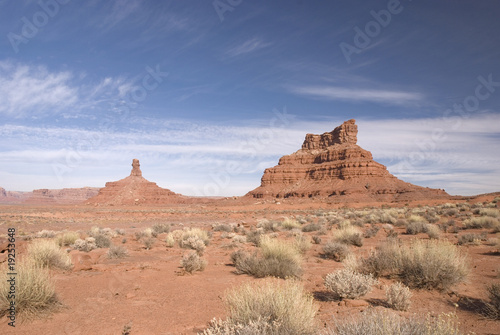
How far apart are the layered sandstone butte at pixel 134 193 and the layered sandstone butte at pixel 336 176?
3955cm

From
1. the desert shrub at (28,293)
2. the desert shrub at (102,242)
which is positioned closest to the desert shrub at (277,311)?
the desert shrub at (28,293)

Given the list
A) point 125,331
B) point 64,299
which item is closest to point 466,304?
point 125,331

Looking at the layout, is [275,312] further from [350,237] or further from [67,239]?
[67,239]

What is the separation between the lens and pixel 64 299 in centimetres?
663

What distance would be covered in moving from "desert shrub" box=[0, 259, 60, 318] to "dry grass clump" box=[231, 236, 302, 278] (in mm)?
4698

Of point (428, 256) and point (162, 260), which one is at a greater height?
point (428, 256)

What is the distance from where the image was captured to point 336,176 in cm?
8131

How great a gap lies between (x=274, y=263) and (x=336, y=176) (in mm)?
76726

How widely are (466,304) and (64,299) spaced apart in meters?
8.29

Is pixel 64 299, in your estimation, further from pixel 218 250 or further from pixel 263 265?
pixel 218 250

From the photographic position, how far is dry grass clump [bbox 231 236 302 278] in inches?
312

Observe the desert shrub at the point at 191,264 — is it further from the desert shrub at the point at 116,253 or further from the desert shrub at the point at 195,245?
the desert shrub at the point at 116,253

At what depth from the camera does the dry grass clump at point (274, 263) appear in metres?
7.93

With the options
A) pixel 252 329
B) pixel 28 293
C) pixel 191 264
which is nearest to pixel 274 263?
pixel 191 264
